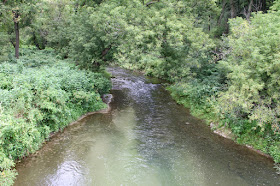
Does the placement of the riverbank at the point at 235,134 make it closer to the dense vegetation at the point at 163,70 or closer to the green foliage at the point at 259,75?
the dense vegetation at the point at 163,70

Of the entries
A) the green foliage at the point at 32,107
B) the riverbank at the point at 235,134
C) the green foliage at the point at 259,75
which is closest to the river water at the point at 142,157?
the riverbank at the point at 235,134

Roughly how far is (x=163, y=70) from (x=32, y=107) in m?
12.3

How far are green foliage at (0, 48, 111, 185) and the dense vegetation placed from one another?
4 centimetres

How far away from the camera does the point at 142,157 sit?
9.09 metres

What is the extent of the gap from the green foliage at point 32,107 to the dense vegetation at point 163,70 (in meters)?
0.04

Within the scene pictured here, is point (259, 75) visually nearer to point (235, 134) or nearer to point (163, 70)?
point (235, 134)

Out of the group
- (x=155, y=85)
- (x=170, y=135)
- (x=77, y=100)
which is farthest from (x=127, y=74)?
(x=170, y=135)

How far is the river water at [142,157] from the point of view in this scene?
775 cm

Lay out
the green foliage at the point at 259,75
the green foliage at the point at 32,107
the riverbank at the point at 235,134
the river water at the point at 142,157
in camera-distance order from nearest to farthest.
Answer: the green foliage at the point at 32,107 < the river water at the point at 142,157 < the green foliage at the point at 259,75 < the riverbank at the point at 235,134

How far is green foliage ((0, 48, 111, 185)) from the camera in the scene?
7080 millimetres

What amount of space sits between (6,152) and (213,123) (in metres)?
10.8

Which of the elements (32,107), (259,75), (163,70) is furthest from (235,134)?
(32,107)

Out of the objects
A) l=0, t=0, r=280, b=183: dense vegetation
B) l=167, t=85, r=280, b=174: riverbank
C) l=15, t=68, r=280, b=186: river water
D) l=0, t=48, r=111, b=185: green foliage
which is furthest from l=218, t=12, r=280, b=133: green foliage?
l=0, t=48, r=111, b=185: green foliage

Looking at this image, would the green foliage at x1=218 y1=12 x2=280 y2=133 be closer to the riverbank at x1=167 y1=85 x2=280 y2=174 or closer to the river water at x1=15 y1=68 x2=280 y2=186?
the riverbank at x1=167 y1=85 x2=280 y2=174
